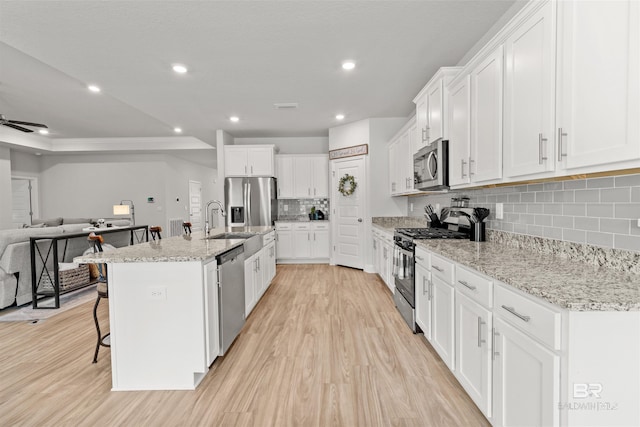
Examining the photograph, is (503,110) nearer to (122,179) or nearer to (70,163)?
(122,179)

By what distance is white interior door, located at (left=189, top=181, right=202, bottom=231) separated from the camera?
34.3 ft

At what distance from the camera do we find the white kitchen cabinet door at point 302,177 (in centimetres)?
643

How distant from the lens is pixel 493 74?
6.66 feet

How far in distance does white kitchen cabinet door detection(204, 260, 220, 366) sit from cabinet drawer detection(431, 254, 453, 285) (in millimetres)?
1686

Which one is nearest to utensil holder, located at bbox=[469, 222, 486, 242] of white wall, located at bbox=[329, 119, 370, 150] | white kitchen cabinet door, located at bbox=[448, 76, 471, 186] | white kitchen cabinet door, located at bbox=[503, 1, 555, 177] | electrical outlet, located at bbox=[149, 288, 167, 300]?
white kitchen cabinet door, located at bbox=[448, 76, 471, 186]

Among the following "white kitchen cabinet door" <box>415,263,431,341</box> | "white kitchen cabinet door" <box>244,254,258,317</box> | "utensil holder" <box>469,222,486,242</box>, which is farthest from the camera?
"white kitchen cabinet door" <box>244,254,258,317</box>

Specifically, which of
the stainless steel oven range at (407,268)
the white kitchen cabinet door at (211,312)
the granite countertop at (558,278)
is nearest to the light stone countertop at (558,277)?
the granite countertop at (558,278)

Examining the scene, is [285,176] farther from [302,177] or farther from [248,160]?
[248,160]

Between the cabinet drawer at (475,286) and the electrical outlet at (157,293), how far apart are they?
6.46ft

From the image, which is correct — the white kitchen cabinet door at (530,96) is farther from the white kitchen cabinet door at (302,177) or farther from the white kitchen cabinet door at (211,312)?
the white kitchen cabinet door at (302,177)

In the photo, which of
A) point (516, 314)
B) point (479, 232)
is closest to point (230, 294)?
point (516, 314)

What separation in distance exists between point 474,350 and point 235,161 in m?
5.51

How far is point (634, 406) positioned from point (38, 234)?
17.8 ft

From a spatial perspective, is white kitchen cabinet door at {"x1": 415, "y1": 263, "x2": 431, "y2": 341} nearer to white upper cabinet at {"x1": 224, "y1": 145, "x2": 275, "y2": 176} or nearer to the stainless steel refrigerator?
the stainless steel refrigerator
